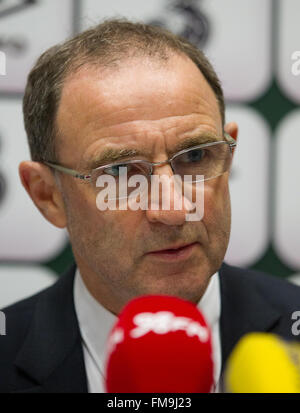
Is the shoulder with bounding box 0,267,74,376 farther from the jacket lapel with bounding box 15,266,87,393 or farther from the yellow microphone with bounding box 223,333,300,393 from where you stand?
the yellow microphone with bounding box 223,333,300,393

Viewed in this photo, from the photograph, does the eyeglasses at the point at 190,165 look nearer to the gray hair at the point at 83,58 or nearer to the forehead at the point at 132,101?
the forehead at the point at 132,101

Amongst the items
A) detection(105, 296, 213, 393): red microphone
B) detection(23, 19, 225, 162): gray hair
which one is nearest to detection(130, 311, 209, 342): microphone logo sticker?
detection(105, 296, 213, 393): red microphone

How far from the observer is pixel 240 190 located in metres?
1.61

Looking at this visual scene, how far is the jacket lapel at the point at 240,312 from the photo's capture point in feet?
3.10

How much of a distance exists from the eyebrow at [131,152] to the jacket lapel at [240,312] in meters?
0.34

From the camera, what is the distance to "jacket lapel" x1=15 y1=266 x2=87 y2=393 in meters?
0.90

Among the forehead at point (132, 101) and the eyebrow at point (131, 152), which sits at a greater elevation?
the forehead at point (132, 101)

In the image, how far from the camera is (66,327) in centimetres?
100

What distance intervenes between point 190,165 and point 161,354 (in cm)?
38

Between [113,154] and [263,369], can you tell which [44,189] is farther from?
[263,369]

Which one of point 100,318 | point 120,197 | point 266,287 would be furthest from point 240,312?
point 120,197

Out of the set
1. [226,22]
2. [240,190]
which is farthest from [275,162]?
[226,22]

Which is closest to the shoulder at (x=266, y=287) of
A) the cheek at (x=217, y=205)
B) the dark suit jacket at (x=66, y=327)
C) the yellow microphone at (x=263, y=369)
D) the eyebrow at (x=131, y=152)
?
the dark suit jacket at (x=66, y=327)

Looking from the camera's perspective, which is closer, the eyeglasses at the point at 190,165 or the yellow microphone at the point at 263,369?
the yellow microphone at the point at 263,369
